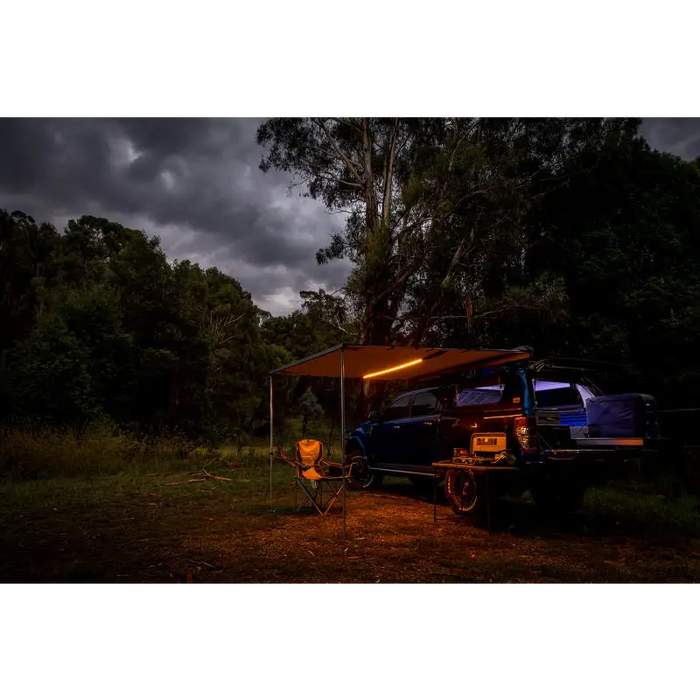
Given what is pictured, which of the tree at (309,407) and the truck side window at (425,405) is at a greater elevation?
the tree at (309,407)

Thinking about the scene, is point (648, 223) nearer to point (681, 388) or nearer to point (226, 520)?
point (681, 388)

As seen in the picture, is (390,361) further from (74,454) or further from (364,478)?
(74,454)

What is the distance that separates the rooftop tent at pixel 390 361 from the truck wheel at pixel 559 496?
1.63 meters

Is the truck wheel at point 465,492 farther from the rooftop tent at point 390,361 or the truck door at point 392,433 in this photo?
the truck door at point 392,433

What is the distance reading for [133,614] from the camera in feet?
8.17

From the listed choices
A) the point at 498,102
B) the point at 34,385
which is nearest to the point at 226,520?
the point at 498,102

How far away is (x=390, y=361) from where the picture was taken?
757cm

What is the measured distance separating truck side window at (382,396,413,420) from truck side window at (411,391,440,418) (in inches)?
8.3

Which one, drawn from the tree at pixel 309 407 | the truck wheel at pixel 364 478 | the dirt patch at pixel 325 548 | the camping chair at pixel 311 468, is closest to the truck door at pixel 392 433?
the truck wheel at pixel 364 478

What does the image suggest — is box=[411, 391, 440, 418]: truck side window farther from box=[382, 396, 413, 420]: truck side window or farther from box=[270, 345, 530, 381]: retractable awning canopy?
box=[270, 345, 530, 381]: retractable awning canopy

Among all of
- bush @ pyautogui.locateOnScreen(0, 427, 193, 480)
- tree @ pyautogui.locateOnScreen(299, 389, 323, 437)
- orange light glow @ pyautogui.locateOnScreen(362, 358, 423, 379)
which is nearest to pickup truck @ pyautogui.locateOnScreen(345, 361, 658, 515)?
orange light glow @ pyautogui.locateOnScreen(362, 358, 423, 379)

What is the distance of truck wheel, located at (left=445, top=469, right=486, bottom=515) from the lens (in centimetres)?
703

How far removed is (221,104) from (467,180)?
13326mm

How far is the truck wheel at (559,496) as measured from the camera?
692cm
